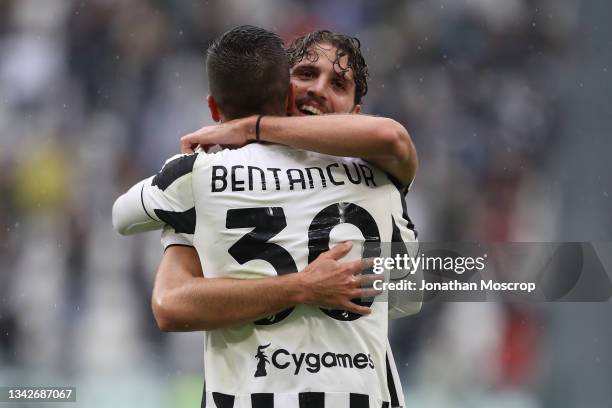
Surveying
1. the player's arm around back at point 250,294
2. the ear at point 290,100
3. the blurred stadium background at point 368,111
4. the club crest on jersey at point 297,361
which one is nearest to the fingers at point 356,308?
the player's arm around back at point 250,294

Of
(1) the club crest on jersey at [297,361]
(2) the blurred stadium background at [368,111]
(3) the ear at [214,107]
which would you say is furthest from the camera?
(2) the blurred stadium background at [368,111]

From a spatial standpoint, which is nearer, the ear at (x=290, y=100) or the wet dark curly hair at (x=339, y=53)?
the ear at (x=290, y=100)

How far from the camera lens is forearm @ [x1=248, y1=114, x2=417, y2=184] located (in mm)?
2387

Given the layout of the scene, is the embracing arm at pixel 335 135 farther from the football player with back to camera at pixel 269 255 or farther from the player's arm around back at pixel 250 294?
the player's arm around back at pixel 250 294

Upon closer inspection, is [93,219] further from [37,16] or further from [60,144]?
[37,16]

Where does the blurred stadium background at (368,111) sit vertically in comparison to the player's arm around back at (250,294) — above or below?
above

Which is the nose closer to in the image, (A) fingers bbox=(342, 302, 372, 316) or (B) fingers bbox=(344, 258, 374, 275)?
(B) fingers bbox=(344, 258, 374, 275)

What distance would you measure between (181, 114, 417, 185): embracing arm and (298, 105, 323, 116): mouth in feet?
1.35

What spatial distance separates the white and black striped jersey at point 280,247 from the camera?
2295 mm

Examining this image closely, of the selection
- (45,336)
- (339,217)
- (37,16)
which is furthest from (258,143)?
(37,16)

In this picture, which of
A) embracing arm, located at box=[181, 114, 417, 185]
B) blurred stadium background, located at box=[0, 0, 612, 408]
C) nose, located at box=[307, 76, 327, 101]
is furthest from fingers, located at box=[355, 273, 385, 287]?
blurred stadium background, located at box=[0, 0, 612, 408]

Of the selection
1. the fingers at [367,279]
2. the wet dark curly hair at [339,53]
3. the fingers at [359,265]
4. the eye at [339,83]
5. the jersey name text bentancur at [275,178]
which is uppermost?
the wet dark curly hair at [339,53]

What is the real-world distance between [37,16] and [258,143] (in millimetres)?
5599

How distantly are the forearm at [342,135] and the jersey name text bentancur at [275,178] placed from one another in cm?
6
